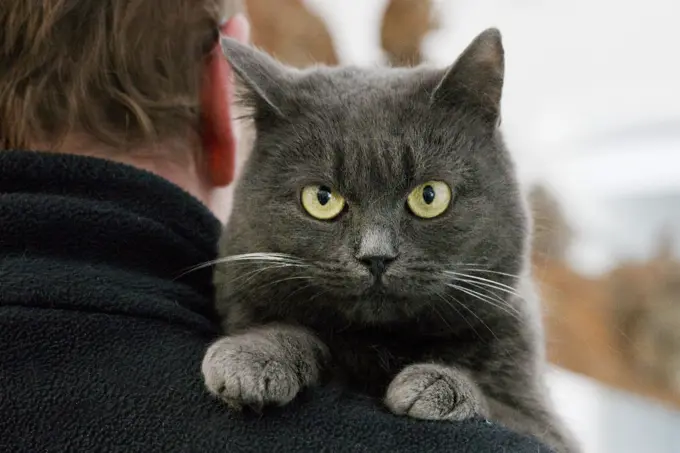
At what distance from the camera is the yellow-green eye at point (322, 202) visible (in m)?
1.05

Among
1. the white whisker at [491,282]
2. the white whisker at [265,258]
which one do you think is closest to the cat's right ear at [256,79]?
the white whisker at [265,258]

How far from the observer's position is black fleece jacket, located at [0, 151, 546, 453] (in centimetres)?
87

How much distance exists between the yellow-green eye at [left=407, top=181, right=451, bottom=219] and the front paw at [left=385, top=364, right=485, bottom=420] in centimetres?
22

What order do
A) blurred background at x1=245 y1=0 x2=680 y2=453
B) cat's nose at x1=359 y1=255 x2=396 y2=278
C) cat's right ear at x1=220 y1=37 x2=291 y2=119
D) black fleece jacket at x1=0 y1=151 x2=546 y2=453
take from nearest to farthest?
black fleece jacket at x1=0 y1=151 x2=546 y2=453, cat's nose at x1=359 y1=255 x2=396 y2=278, cat's right ear at x1=220 y1=37 x2=291 y2=119, blurred background at x1=245 y1=0 x2=680 y2=453

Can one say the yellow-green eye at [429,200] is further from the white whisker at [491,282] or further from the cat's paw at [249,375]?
the cat's paw at [249,375]

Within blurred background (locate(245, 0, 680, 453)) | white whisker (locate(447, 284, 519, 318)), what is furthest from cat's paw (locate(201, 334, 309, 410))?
blurred background (locate(245, 0, 680, 453))

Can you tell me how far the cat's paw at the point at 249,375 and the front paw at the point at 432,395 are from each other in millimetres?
128

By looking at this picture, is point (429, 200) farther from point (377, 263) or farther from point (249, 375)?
point (249, 375)

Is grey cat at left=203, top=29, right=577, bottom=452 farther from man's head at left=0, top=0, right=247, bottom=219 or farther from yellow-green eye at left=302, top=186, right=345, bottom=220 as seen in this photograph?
man's head at left=0, top=0, right=247, bottom=219

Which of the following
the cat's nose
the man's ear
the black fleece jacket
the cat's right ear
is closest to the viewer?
the black fleece jacket

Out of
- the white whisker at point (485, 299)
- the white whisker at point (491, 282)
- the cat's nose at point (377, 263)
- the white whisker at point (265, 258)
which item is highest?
the white whisker at point (491, 282)

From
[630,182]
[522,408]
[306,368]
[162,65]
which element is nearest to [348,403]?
[306,368]

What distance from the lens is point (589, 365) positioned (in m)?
1.79

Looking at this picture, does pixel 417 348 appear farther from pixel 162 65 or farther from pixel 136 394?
pixel 162 65
